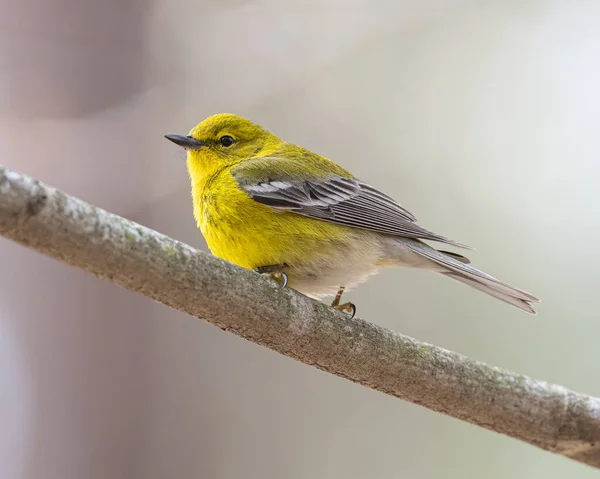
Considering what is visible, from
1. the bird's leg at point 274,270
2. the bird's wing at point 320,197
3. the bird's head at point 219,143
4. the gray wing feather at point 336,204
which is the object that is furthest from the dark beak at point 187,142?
the bird's leg at point 274,270

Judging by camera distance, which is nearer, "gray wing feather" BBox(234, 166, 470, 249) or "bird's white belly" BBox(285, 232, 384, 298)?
"bird's white belly" BBox(285, 232, 384, 298)

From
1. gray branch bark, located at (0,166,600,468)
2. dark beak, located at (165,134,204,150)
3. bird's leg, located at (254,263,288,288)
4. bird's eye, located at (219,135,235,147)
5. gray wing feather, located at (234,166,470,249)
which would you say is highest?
bird's eye, located at (219,135,235,147)

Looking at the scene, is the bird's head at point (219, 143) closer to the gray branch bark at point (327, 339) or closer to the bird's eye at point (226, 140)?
the bird's eye at point (226, 140)

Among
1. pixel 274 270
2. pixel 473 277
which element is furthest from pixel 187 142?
pixel 473 277

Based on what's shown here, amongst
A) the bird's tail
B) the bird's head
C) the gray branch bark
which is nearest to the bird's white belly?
the bird's tail

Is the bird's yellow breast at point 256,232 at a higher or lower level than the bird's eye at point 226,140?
lower

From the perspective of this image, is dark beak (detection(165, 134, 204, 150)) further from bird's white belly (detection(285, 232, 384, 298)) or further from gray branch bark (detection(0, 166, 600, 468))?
gray branch bark (detection(0, 166, 600, 468))

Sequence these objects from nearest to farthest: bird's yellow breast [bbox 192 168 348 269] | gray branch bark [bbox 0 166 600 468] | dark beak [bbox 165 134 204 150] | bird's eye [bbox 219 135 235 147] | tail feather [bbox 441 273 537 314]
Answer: gray branch bark [bbox 0 166 600 468], bird's yellow breast [bbox 192 168 348 269], tail feather [bbox 441 273 537 314], dark beak [bbox 165 134 204 150], bird's eye [bbox 219 135 235 147]

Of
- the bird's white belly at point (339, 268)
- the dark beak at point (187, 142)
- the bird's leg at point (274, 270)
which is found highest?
the dark beak at point (187, 142)
